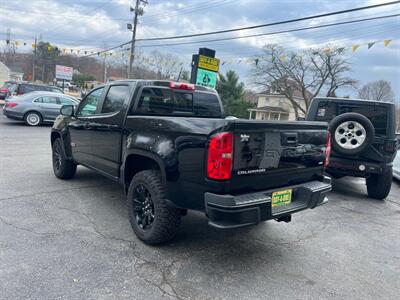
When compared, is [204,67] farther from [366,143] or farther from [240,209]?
[240,209]

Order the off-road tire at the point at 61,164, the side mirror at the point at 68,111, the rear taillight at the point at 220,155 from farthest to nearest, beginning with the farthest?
the off-road tire at the point at 61,164, the side mirror at the point at 68,111, the rear taillight at the point at 220,155

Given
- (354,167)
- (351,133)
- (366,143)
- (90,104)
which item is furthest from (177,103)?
(354,167)

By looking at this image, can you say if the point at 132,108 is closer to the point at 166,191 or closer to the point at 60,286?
the point at 166,191

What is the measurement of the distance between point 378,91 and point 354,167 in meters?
49.1

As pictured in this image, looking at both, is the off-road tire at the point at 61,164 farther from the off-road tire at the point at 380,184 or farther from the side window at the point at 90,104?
the off-road tire at the point at 380,184

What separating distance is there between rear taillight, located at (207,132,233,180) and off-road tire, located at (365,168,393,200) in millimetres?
4705

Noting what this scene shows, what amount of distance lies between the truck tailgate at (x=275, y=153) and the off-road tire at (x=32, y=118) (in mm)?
13535

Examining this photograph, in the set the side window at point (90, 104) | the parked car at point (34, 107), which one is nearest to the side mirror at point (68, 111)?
the side window at point (90, 104)

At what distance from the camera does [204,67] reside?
11.3 metres

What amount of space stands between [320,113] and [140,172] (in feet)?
15.6

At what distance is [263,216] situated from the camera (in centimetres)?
305

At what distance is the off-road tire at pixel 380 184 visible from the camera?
6410mm

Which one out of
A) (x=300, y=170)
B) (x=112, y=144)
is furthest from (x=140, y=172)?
(x=300, y=170)

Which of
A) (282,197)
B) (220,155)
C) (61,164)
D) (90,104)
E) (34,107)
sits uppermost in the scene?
(34,107)
